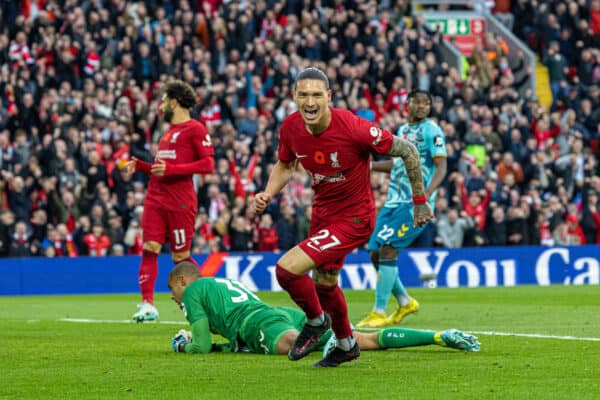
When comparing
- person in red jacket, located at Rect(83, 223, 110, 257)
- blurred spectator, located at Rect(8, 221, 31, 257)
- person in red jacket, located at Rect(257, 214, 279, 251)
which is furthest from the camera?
person in red jacket, located at Rect(257, 214, 279, 251)

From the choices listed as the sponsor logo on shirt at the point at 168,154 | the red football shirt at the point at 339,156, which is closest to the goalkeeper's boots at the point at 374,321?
the sponsor logo on shirt at the point at 168,154

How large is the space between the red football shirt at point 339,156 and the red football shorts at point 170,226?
5436 millimetres

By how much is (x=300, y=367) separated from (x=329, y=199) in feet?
4.10

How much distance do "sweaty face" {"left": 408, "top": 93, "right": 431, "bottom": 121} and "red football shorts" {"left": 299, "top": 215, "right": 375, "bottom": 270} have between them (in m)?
4.46

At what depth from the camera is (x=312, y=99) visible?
9586mm

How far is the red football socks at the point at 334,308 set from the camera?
32.3 ft

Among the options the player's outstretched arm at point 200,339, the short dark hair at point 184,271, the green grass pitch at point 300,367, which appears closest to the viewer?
the green grass pitch at point 300,367

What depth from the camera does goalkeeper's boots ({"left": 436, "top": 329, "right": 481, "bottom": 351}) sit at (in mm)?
10375

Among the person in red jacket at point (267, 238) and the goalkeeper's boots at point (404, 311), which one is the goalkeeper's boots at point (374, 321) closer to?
the goalkeeper's boots at point (404, 311)

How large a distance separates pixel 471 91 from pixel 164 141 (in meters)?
17.2

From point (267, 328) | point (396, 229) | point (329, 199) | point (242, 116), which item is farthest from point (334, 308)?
point (242, 116)

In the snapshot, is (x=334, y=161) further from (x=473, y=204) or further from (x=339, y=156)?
(x=473, y=204)

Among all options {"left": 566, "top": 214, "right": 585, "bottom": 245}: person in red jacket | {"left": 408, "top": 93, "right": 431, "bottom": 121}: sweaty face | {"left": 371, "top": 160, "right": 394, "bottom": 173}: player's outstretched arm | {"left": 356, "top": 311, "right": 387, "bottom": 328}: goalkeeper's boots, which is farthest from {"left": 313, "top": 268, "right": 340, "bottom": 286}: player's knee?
{"left": 566, "top": 214, "right": 585, "bottom": 245}: person in red jacket

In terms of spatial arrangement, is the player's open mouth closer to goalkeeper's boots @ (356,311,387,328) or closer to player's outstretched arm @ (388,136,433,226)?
player's outstretched arm @ (388,136,433,226)
